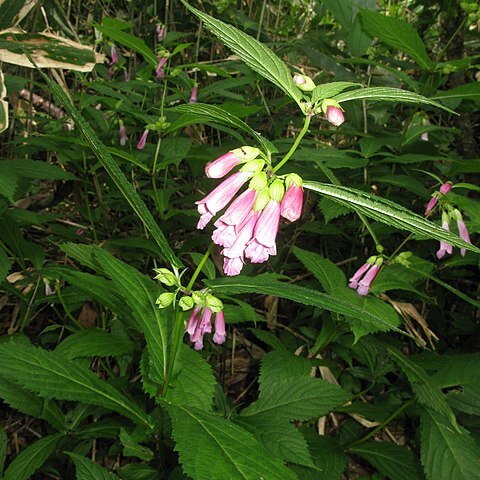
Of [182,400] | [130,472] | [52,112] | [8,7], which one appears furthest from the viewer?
[52,112]

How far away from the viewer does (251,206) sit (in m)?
0.95

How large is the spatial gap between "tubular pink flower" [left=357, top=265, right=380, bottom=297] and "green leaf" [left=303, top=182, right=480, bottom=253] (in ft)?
Answer: 3.31

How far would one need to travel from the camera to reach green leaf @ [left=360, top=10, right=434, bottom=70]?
6.61 feet

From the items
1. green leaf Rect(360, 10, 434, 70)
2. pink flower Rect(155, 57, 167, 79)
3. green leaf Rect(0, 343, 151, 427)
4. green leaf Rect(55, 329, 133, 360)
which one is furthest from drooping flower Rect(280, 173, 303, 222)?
pink flower Rect(155, 57, 167, 79)

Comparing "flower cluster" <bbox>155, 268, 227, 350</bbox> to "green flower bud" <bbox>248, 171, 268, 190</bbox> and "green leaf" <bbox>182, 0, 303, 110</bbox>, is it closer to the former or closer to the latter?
"green flower bud" <bbox>248, 171, 268, 190</bbox>

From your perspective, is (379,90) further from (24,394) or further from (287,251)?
(287,251)

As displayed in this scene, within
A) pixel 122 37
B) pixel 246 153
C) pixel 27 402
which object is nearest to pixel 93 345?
pixel 27 402

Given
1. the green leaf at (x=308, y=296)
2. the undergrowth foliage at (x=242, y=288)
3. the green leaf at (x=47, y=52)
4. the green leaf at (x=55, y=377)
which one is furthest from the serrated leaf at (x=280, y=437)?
the green leaf at (x=47, y=52)

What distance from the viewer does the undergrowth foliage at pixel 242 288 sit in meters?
0.92

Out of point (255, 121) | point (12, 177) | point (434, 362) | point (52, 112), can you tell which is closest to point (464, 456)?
point (434, 362)

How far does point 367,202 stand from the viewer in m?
0.77

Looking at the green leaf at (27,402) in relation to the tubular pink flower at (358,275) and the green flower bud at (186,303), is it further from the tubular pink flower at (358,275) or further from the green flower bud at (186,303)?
the tubular pink flower at (358,275)

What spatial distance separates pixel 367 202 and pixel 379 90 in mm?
231

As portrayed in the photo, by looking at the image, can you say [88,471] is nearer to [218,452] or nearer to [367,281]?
[218,452]
